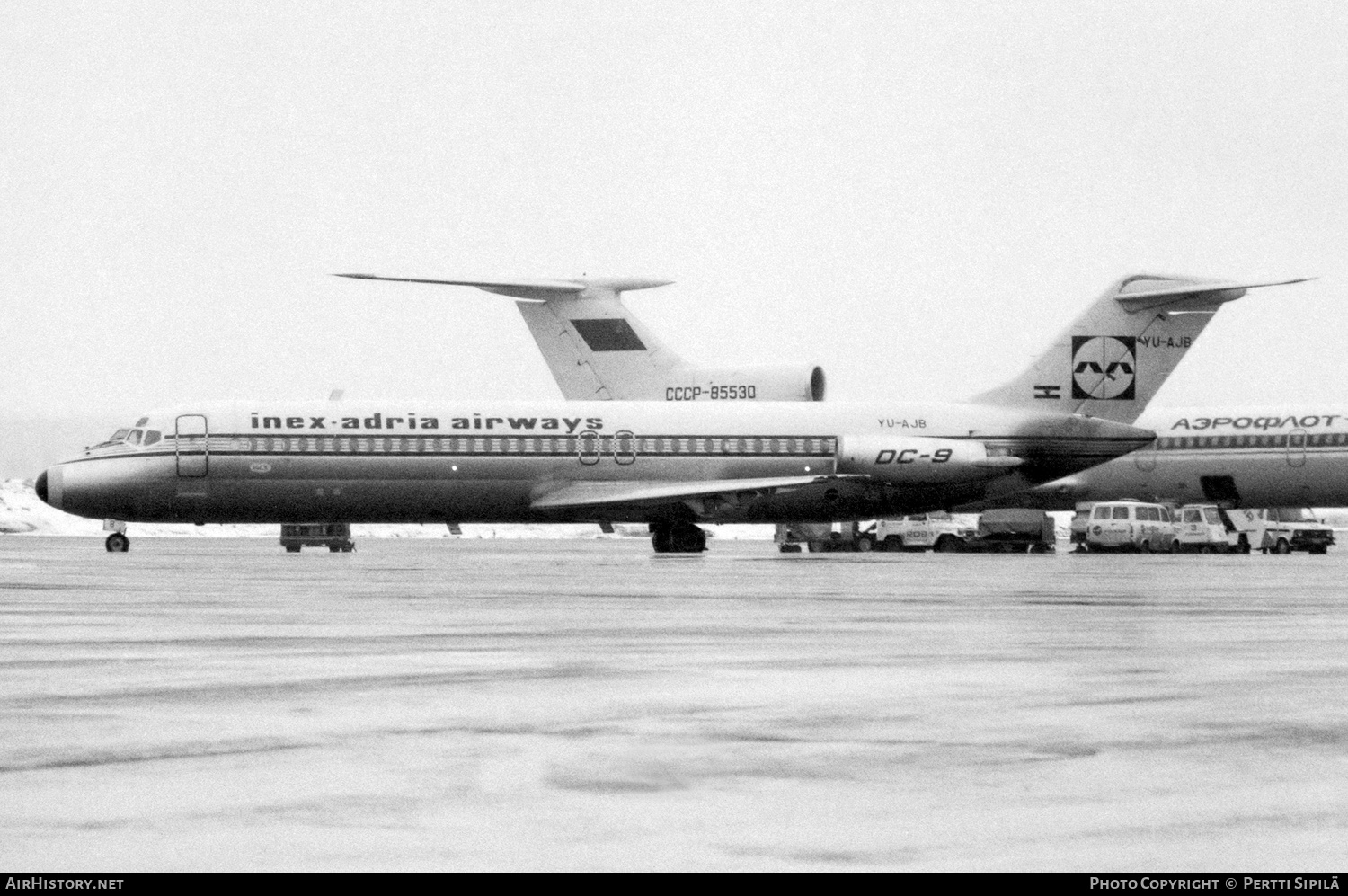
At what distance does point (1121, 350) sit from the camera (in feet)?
180

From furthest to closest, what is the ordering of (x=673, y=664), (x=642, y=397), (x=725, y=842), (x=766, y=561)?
(x=642, y=397)
(x=766, y=561)
(x=673, y=664)
(x=725, y=842)

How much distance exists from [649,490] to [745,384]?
10167 millimetres

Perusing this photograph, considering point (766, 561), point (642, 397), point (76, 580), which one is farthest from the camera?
point (642, 397)

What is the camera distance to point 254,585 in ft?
101

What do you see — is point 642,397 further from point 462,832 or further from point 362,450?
point 462,832

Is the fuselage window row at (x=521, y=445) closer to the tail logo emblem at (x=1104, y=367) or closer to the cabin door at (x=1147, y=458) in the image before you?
the tail logo emblem at (x=1104, y=367)

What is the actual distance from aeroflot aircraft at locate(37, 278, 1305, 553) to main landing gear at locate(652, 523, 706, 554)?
0.06 metres

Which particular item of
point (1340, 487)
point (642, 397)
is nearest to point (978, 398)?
point (642, 397)

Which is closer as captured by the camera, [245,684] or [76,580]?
[245,684]

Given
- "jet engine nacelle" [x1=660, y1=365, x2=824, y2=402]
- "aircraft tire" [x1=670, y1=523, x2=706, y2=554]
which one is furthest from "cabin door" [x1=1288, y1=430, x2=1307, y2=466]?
"aircraft tire" [x1=670, y1=523, x2=706, y2=554]

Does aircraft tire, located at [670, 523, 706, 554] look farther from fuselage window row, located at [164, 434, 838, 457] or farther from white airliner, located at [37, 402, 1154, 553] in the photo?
fuselage window row, located at [164, 434, 838, 457]

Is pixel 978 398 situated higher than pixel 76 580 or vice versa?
pixel 978 398

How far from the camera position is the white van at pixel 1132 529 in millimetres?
62844

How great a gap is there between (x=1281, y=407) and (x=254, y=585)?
44.6 m
